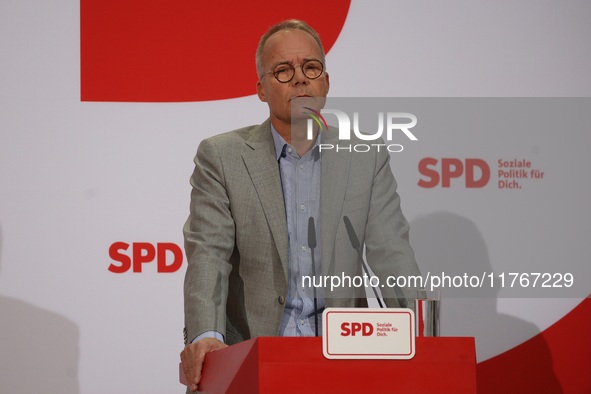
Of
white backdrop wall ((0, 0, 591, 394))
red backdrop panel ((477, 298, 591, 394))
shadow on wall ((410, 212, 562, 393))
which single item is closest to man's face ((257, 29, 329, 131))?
shadow on wall ((410, 212, 562, 393))

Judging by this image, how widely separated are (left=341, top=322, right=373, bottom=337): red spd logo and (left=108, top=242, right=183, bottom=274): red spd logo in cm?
180

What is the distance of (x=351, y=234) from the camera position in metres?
2.37

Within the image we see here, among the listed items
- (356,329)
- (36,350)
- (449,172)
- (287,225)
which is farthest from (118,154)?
(356,329)

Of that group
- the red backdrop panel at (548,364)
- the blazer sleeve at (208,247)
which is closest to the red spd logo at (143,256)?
the blazer sleeve at (208,247)

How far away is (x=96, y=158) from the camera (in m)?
3.40

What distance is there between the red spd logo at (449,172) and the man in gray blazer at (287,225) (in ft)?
0.29

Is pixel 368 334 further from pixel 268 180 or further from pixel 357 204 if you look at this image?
pixel 268 180

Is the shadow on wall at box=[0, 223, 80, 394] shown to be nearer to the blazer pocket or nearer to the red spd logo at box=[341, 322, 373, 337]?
the blazer pocket

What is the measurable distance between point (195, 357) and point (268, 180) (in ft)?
1.95

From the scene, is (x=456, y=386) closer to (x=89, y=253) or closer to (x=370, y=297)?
(x=370, y=297)

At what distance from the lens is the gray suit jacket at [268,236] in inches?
91.6

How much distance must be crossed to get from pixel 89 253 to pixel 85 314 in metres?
0.21

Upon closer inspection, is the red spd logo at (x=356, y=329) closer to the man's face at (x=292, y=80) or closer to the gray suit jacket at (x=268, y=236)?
the gray suit jacket at (x=268, y=236)

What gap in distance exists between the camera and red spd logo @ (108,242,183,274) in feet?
11.0
